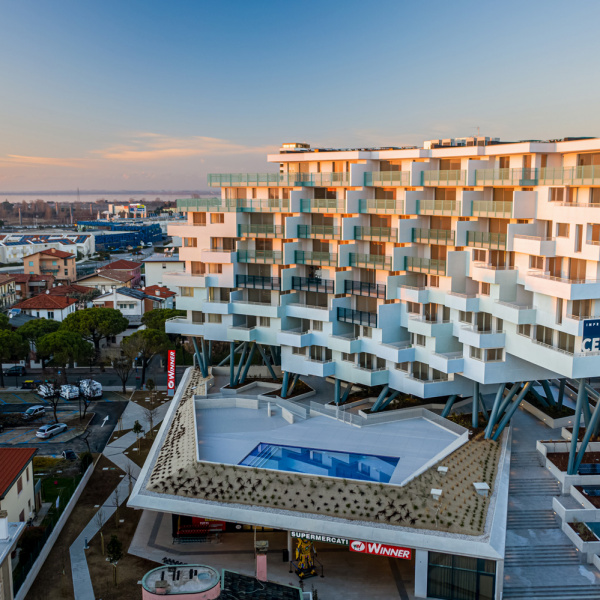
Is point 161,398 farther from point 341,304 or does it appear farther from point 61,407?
point 341,304

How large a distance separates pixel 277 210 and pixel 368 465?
24.7 meters

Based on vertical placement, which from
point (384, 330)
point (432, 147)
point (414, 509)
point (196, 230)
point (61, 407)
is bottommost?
point (61, 407)

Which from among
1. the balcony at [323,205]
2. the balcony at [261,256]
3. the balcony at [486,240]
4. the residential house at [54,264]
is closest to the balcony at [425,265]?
the balcony at [486,240]

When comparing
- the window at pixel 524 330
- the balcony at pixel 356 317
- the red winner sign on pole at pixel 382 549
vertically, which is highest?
the window at pixel 524 330

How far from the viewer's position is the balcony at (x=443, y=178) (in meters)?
52.6

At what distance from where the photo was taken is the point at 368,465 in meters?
46.5

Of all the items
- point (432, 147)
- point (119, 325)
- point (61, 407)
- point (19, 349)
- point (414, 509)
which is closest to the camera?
point (414, 509)

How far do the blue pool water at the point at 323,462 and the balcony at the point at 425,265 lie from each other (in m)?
14.8

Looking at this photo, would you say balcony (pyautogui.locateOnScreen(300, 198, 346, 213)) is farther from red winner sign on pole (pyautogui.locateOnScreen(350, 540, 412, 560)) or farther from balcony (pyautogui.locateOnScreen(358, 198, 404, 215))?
red winner sign on pole (pyautogui.locateOnScreen(350, 540, 412, 560))

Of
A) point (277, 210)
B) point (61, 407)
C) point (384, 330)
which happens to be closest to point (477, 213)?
point (384, 330)

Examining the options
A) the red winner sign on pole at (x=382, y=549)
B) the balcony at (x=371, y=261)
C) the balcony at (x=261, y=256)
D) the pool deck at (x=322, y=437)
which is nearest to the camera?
the red winner sign on pole at (x=382, y=549)

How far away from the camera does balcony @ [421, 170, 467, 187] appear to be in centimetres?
5262

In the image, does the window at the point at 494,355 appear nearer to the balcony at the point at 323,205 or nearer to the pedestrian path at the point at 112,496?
the balcony at the point at 323,205

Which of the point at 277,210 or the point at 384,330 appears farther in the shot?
the point at 277,210
